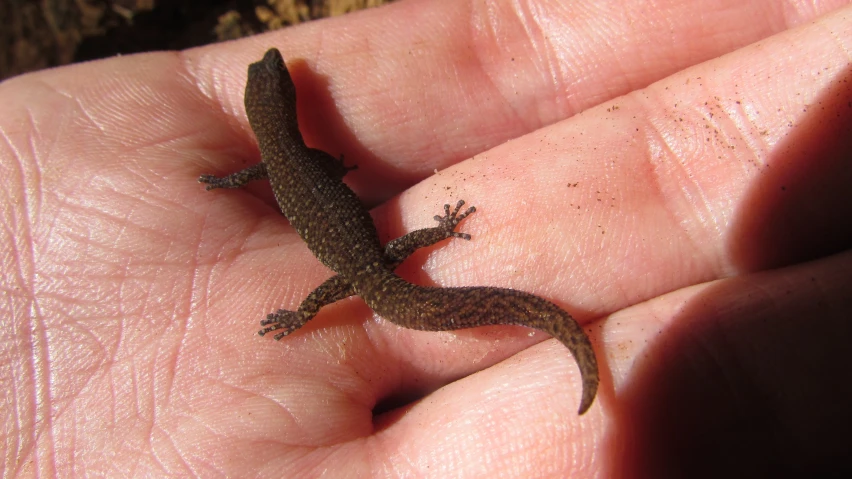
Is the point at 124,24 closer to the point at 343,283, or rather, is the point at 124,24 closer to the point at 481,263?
the point at 343,283

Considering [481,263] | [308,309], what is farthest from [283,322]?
[481,263]

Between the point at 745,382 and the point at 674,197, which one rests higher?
the point at 674,197

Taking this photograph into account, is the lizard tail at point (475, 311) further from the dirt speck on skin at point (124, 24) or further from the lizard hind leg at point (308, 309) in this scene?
the dirt speck on skin at point (124, 24)

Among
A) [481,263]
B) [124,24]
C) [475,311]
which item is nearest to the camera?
[475,311]

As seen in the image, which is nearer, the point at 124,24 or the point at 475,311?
the point at 475,311

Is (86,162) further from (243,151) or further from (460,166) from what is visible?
(460,166)

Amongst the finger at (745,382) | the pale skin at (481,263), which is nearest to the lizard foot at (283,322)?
the pale skin at (481,263)

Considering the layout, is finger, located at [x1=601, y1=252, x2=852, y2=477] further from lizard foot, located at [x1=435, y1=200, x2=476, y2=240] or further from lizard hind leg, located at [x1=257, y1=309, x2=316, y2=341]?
lizard hind leg, located at [x1=257, y1=309, x2=316, y2=341]

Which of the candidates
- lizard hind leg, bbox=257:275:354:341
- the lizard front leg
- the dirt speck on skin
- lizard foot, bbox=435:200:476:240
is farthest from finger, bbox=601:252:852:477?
the dirt speck on skin
